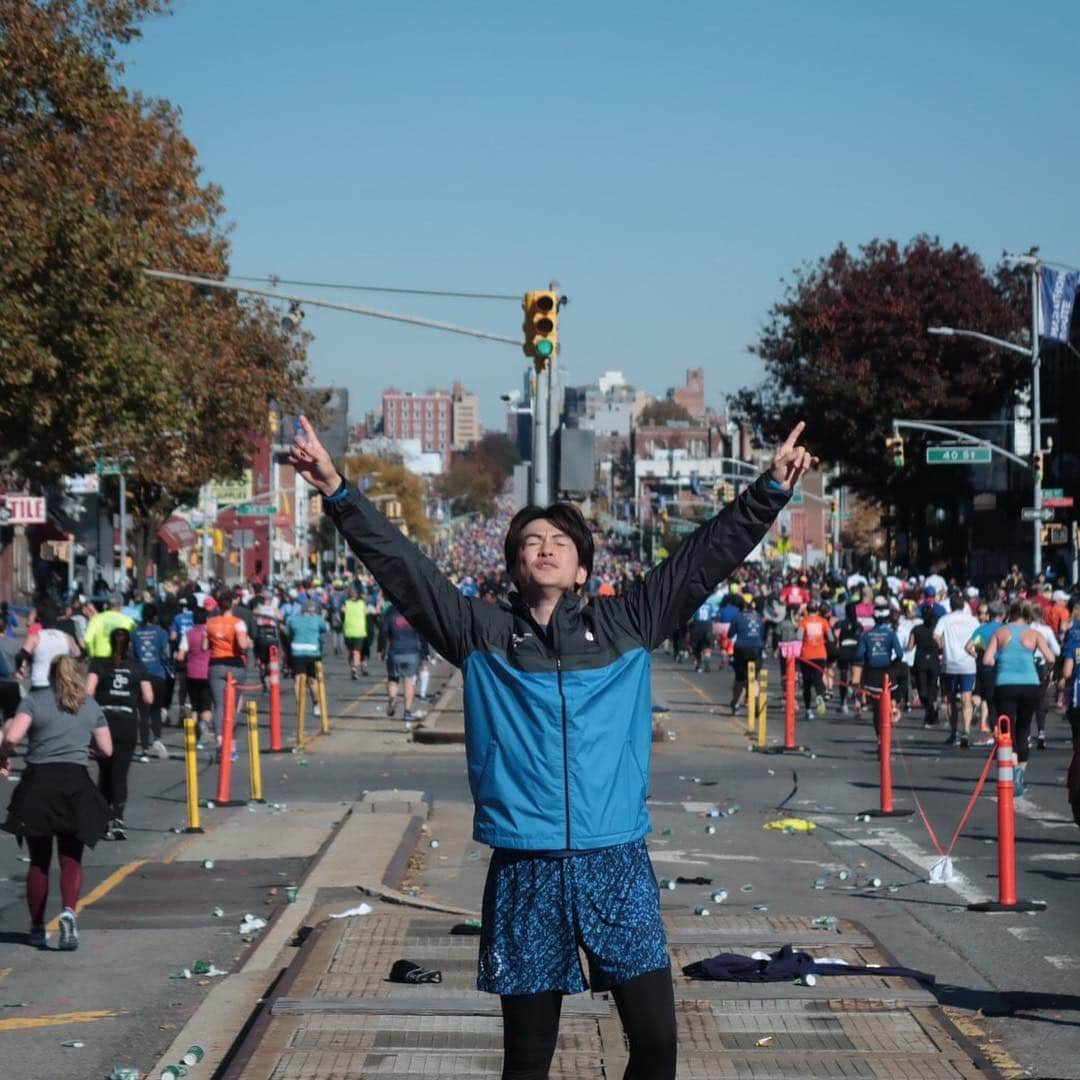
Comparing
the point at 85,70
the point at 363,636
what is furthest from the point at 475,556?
the point at 85,70

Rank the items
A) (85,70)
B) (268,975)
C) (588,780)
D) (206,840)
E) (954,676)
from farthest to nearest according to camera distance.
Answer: (85,70) → (954,676) → (206,840) → (268,975) → (588,780)

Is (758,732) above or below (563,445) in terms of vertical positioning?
below

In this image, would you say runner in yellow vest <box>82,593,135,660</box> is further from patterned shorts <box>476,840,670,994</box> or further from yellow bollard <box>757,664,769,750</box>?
patterned shorts <box>476,840,670,994</box>

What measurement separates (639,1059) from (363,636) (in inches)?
1330

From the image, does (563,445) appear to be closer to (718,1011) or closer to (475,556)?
(718,1011)

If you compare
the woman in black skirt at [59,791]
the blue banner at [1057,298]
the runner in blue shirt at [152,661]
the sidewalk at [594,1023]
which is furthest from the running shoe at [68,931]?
the blue banner at [1057,298]

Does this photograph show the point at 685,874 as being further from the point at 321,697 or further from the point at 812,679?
the point at 812,679

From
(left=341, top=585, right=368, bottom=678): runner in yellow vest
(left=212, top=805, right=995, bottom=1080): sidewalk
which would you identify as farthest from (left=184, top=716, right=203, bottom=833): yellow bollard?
(left=341, top=585, right=368, bottom=678): runner in yellow vest

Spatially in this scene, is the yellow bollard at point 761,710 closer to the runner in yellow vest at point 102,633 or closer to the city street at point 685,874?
the city street at point 685,874

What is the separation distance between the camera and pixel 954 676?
24484 mm

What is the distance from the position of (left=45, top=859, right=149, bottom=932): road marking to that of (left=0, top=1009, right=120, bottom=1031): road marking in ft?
7.33

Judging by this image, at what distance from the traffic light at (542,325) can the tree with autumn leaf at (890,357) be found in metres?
42.1

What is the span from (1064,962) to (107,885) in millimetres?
6333

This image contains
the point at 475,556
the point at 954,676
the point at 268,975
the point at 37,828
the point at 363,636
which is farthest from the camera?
the point at 475,556
